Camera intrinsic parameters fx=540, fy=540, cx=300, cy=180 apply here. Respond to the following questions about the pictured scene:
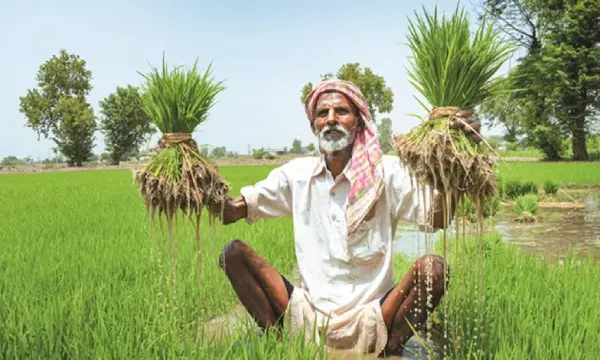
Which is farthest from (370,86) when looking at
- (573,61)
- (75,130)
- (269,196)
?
(269,196)

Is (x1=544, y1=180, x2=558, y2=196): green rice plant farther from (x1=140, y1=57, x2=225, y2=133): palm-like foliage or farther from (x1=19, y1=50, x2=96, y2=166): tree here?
(x1=19, y1=50, x2=96, y2=166): tree

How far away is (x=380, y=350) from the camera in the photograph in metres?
2.52

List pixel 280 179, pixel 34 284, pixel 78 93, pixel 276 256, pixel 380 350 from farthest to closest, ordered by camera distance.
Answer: pixel 78 93 < pixel 276 256 < pixel 34 284 < pixel 280 179 < pixel 380 350

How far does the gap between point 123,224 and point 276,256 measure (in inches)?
83.4

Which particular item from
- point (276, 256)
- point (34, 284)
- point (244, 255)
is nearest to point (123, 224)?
point (276, 256)

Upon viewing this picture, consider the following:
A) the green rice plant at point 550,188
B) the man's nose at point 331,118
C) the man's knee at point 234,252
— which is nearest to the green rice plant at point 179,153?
the man's knee at point 234,252

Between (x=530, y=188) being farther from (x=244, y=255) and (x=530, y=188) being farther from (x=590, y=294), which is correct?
(x=244, y=255)

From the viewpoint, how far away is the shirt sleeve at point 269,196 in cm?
269

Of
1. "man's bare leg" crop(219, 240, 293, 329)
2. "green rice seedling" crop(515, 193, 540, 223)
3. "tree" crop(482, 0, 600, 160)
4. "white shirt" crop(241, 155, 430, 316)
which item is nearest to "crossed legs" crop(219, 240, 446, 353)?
"man's bare leg" crop(219, 240, 293, 329)

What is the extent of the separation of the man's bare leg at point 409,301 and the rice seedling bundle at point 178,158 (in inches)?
35.3

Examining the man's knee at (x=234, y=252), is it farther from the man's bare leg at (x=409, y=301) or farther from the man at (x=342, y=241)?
the man's bare leg at (x=409, y=301)

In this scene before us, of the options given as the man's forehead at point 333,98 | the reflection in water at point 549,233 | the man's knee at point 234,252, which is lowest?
the reflection in water at point 549,233

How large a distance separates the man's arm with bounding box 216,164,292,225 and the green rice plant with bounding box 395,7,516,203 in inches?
33.6

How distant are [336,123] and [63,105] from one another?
3683 centimetres
